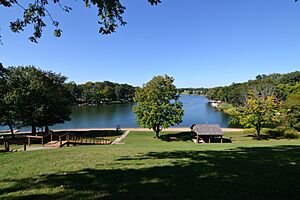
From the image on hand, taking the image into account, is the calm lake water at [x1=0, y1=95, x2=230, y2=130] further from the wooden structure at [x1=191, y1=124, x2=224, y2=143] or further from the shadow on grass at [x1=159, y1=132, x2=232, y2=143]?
the wooden structure at [x1=191, y1=124, x2=224, y2=143]

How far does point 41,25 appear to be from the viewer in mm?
6957

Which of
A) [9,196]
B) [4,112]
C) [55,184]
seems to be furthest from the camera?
[4,112]

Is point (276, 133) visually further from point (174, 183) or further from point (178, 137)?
point (174, 183)

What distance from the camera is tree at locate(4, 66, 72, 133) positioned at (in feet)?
99.3

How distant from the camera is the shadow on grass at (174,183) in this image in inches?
193

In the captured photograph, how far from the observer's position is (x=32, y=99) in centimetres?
3133

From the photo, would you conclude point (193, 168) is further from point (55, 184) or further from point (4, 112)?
point (4, 112)

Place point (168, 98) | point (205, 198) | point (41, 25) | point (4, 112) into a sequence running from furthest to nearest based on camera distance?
point (168, 98) < point (4, 112) < point (41, 25) < point (205, 198)

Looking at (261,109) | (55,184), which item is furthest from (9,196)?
(261,109)

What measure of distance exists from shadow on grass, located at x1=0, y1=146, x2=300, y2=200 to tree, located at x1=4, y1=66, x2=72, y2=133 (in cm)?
2657

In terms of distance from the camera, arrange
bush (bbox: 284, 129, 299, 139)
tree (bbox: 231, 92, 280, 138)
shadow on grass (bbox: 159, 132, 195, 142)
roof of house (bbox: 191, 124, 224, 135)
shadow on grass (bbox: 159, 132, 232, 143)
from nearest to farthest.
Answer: roof of house (bbox: 191, 124, 224, 135) → shadow on grass (bbox: 159, 132, 232, 143) → tree (bbox: 231, 92, 280, 138) → bush (bbox: 284, 129, 299, 139) → shadow on grass (bbox: 159, 132, 195, 142)

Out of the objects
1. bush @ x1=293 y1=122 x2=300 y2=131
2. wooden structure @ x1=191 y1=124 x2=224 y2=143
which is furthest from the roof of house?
bush @ x1=293 y1=122 x2=300 y2=131

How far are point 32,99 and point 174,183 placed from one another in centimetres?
2988

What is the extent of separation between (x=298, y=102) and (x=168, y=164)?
100ft
